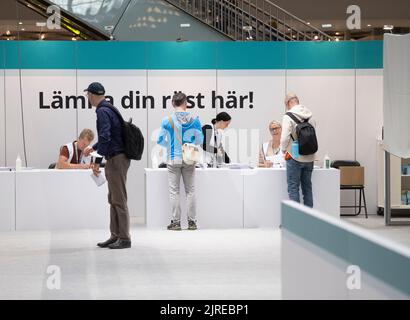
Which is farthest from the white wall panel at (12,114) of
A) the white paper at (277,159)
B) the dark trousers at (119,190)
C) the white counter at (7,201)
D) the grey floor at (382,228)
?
the grey floor at (382,228)

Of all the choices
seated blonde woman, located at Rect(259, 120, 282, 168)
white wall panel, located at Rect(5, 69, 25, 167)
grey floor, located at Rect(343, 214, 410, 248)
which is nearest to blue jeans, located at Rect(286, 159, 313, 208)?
seated blonde woman, located at Rect(259, 120, 282, 168)

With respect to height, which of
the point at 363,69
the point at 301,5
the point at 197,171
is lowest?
the point at 197,171

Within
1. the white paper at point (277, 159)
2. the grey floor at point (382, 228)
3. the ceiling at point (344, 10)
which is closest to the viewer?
the grey floor at point (382, 228)

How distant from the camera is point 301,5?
17766mm

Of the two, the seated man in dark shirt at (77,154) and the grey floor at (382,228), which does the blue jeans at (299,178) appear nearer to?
the grey floor at (382,228)

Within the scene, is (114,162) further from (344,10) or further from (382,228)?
(344,10)

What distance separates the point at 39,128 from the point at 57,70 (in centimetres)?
87

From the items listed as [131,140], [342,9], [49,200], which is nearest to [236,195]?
[49,200]

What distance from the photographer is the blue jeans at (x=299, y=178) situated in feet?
31.7

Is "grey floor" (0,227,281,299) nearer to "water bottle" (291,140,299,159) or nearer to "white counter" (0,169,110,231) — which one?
"white counter" (0,169,110,231)

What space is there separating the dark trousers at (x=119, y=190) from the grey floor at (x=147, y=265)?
275 mm
